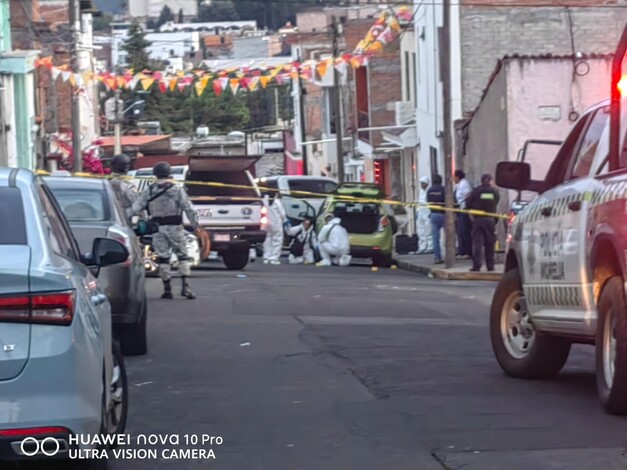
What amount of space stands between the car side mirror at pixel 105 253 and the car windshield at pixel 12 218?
104 centimetres

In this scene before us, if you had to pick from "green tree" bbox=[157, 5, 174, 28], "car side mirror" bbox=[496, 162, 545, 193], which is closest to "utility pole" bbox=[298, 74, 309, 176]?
"car side mirror" bbox=[496, 162, 545, 193]

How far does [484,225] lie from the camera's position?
23.4m

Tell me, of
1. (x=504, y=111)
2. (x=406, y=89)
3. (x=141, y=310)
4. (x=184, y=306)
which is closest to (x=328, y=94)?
(x=406, y=89)

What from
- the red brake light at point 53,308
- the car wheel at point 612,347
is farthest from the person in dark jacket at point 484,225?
the red brake light at point 53,308

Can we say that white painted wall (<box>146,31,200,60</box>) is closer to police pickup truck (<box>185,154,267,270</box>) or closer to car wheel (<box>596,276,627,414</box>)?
police pickup truck (<box>185,154,267,270</box>)

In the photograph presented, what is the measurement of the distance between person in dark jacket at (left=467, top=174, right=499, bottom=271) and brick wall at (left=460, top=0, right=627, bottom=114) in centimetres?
1008

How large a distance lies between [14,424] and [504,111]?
22.2 meters

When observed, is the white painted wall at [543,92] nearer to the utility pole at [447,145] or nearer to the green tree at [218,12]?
the utility pole at [447,145]

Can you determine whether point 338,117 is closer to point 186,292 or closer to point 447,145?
point 447,145

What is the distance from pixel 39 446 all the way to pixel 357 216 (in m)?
23.5

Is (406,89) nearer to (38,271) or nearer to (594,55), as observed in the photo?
(594,55)

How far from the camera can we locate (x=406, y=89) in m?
44.0

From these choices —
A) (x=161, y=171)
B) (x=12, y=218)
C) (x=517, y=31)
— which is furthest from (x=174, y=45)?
(x=12, y=218)

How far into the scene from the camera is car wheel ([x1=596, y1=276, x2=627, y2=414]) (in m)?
7.88
